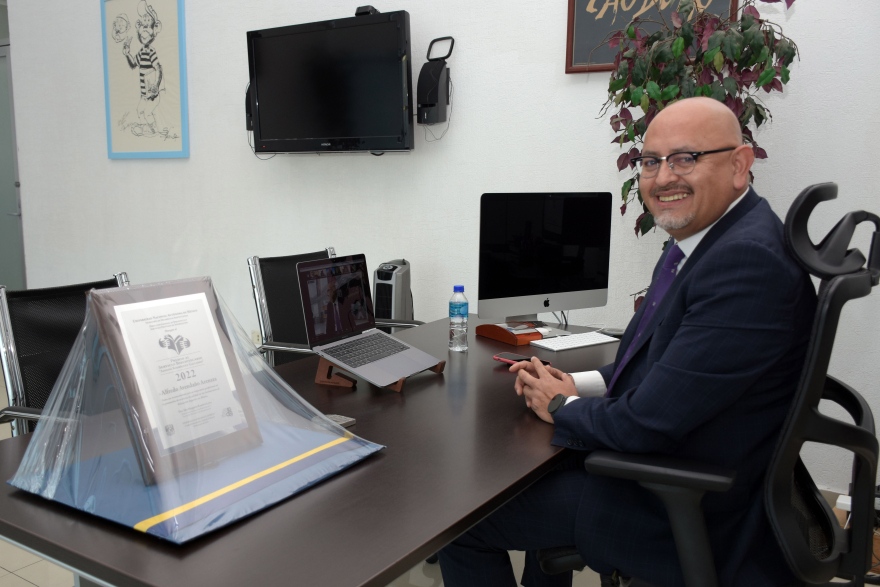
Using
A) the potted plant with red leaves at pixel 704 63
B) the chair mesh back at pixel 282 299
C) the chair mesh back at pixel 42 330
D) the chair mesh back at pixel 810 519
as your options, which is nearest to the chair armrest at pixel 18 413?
the chair mesh back at pixel 42 330

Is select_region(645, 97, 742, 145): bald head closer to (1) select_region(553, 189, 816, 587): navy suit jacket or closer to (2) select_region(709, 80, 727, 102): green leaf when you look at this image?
(1) select_region(553, 189, 816, 587): navy suit jacket

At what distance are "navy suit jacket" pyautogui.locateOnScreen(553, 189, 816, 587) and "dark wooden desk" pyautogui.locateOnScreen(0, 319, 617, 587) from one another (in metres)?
0.17

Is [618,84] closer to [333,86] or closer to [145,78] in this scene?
[333,86]

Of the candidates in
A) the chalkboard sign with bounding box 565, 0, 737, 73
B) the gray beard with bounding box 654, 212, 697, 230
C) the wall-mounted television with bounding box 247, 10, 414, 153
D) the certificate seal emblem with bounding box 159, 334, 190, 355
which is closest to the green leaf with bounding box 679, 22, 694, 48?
the chalkboard sign with bounding box 565, 0, 737, 73

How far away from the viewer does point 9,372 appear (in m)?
1.77

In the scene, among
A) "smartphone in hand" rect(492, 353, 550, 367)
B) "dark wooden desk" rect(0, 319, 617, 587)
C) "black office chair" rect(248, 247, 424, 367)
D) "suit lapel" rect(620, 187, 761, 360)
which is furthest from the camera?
"black office chair" rect(248, 247, 424, 367)

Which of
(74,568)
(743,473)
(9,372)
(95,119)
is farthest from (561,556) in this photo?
(95,119)

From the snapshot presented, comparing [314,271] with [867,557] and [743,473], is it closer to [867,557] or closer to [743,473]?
[743,473]

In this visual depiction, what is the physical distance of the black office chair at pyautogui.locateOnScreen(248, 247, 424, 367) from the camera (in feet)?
8.14

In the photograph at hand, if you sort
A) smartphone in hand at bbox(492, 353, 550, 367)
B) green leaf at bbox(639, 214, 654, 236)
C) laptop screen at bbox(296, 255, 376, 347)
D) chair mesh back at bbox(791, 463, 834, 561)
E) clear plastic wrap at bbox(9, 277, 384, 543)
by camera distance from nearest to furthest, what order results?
clear plastic wrap at bbox(9, 277, 384, 543), chair mesh back at bbox(791, 463, 834, 561), laptop screen at bbox(296, 255, 376, 347), smartphone in hand at bbox(492, 353, 550, 367), green leaf at bbox(639, 214, 654, 236)

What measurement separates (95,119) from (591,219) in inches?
158

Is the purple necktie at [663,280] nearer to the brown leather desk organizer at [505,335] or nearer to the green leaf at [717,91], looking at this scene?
the brown leather desk organizer at [505,335]

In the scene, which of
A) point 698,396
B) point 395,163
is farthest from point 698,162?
point 395,163

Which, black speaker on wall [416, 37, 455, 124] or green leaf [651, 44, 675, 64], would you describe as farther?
black speaker on wall [416, 37, 455, 124]
